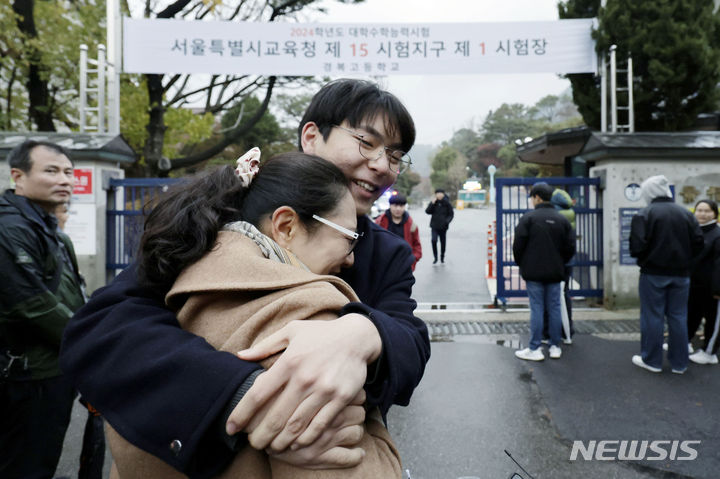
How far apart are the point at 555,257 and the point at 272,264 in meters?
4.90

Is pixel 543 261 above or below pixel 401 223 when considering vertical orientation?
below

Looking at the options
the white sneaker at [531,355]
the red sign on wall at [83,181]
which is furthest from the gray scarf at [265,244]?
the red sign on wall at [83,181]

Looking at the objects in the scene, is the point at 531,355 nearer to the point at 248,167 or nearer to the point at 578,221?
the point at 578,221

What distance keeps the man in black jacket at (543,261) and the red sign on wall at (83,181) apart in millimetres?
5851

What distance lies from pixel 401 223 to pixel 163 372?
22.3ft

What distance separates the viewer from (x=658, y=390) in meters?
4.46

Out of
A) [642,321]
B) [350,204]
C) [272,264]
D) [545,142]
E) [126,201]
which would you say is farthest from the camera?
[545,142]

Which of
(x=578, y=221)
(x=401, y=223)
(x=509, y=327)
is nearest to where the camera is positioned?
(x=509, y=327)

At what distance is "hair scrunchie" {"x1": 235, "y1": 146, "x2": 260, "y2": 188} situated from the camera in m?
1.19

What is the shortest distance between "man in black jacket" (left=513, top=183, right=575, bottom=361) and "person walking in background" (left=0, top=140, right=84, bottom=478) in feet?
14.4

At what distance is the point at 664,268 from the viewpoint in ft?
16.0

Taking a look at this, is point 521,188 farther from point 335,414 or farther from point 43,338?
point 335,414

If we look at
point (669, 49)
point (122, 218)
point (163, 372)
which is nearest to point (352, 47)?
point (122, 218)

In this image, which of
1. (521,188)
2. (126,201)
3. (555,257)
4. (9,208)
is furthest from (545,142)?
(9,208)
